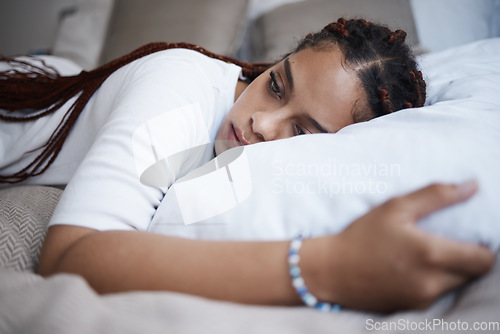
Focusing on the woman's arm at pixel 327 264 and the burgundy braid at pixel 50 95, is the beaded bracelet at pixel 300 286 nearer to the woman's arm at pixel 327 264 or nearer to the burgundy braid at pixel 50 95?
the woman's arm at pixel 327 264

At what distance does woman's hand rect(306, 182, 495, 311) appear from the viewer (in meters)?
0.35

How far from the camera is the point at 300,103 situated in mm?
729

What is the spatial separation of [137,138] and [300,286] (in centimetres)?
34

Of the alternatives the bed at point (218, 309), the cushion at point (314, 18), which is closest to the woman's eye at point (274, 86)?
the bed at point (218, 309)

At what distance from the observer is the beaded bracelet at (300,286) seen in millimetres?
375

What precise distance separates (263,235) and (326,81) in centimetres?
40

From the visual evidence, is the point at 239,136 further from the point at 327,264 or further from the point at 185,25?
the point at 185,25

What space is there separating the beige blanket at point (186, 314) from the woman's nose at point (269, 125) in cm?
41

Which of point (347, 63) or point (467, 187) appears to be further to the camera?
point (347, 63)

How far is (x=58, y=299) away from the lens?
33 centimetres

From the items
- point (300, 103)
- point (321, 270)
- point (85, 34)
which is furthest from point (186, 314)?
point (85, 34)

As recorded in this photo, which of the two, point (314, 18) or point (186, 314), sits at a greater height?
point (314, 18)

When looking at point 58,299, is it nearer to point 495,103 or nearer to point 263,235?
point 263,235

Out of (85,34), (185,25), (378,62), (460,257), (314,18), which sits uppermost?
(85,34)
